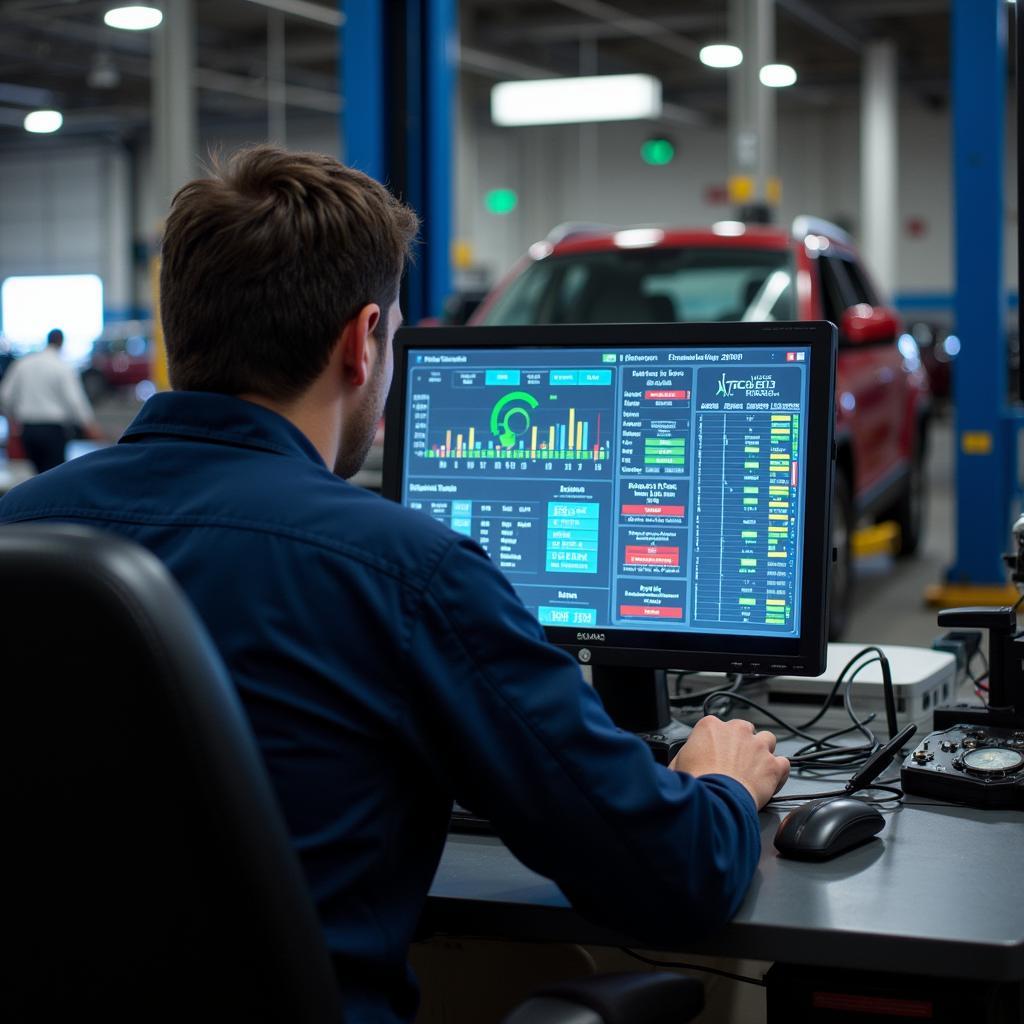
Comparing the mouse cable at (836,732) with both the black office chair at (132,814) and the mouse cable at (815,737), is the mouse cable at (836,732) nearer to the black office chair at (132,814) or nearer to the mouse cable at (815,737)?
the mouse cable at (815,737)

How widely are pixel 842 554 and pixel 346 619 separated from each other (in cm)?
534

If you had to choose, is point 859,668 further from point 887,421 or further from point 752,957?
point 887,421

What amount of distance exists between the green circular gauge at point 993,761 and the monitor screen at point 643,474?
0.22m

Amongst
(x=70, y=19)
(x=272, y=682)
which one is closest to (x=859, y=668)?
(x=272, y=682)

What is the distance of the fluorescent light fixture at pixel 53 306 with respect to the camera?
96.3 ft

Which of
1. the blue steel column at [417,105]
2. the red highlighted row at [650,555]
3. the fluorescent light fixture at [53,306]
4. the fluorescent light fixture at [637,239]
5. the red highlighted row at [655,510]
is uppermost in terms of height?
the fluorescent light fixture at [53,306]

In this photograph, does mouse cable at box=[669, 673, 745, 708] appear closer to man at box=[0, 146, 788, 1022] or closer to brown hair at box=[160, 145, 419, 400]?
man at box=[0, 146, 788, 1022]

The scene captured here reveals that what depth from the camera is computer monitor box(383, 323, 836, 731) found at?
6.34ft

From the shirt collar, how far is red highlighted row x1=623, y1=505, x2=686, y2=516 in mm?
679

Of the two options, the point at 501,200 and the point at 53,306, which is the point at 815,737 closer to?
the point at 501,200

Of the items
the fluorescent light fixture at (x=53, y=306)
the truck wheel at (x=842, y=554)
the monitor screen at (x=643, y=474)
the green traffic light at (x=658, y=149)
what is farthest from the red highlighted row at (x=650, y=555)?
the fluorescent light fixture at (x=53, y=306)

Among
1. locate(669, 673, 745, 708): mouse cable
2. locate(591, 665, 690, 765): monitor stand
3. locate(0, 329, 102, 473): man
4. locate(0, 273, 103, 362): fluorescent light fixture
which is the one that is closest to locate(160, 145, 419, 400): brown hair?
locate(591, 665, 690, 765): monitor stand

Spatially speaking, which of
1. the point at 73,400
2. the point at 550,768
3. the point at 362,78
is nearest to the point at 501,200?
the point at 73,400

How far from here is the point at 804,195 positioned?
26.0 m
